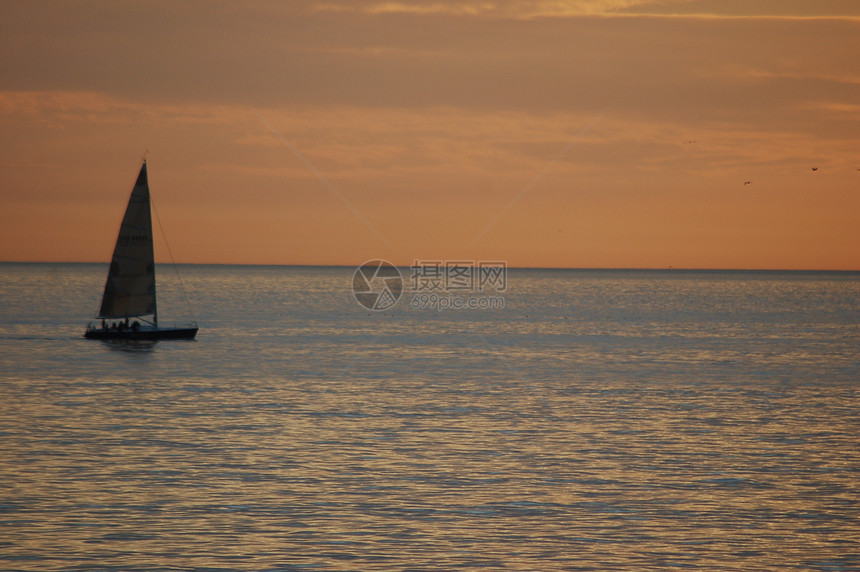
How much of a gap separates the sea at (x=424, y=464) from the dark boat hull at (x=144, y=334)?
543 cm

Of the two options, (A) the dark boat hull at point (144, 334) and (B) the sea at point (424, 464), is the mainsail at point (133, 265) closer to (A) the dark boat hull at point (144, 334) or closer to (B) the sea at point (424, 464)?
(A) the dark boat hull at point (144, 334)

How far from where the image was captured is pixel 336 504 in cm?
2750

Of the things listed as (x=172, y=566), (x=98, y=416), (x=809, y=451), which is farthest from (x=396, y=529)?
(x=98, y=416)

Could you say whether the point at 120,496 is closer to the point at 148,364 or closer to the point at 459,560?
the point at 459,560

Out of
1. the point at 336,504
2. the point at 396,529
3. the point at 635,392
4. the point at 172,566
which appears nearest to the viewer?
the point at 172,566

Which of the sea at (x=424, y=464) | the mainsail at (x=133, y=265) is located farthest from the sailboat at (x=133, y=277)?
the sea at (x=424, y=464)

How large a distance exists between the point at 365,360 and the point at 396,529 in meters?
49.4

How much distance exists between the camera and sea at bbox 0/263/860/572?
76.9ft

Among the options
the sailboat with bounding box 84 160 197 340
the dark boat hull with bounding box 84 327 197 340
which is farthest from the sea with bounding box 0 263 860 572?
the sailboat with bounding box 84 160 197 340

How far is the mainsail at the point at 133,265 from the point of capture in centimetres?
8156

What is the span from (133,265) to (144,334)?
22.4ft

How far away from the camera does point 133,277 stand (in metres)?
83.1

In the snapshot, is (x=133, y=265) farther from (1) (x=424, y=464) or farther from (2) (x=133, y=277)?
(1) (x=424, y=464)

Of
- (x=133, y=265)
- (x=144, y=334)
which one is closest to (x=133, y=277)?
(x=133, y=265)
